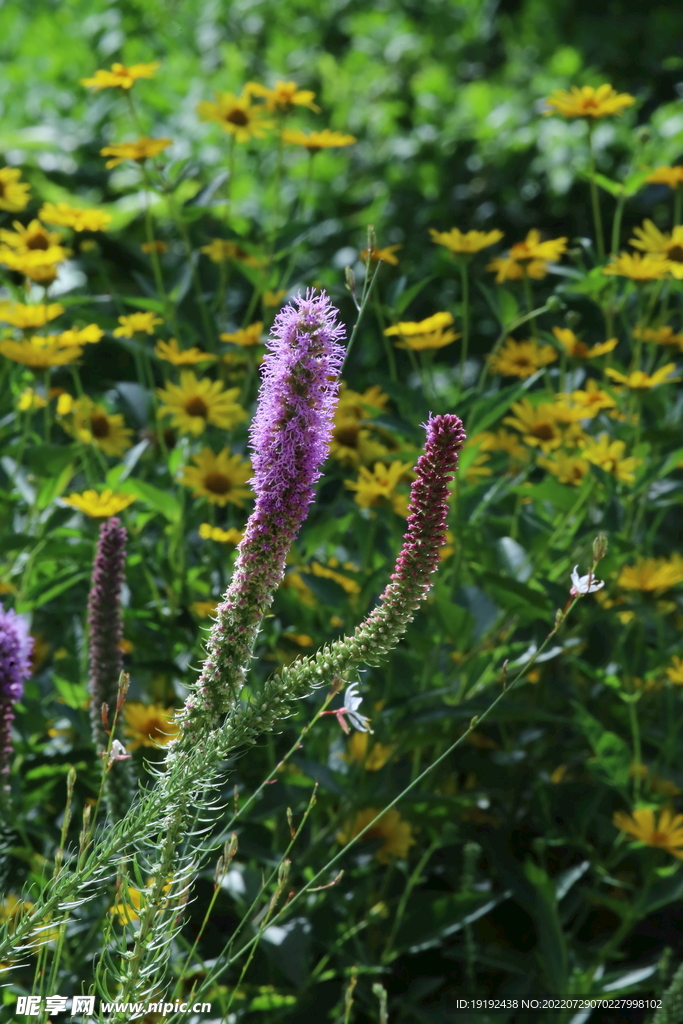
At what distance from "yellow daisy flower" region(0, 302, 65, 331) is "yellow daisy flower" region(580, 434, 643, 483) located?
1.04m

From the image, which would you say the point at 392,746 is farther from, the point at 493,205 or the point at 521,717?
the point at 493,205

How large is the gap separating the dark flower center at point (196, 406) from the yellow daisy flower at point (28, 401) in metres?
0.28

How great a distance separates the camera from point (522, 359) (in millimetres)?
2562

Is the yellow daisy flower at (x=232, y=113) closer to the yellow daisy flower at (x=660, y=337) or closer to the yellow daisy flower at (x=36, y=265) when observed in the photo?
the yellow daisy flower at (x=36, y=265)

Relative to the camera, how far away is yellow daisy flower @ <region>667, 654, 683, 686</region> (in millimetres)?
2023

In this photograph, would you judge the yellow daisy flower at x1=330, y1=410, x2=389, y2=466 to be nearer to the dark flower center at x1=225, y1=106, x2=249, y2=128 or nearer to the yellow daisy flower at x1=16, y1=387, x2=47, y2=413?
the yellow daisy flower at x1=16, y1=387, x2=47, y2=413

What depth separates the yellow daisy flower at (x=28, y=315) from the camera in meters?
2.11

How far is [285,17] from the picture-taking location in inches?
205

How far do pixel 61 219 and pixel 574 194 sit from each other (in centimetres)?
241

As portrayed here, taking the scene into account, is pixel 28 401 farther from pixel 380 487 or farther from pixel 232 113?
pixel 232 113

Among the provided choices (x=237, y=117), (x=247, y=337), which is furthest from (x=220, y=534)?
(x=237, y=117)

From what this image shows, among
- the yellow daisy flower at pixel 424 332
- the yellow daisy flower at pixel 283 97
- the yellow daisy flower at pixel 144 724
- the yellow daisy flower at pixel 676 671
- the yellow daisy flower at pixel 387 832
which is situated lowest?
the yellow daisy flower at pixel 387 832

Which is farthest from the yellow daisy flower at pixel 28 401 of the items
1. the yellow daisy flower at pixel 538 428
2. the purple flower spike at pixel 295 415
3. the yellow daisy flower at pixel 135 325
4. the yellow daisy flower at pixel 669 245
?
the yellow daisy flower at pixel 669 245

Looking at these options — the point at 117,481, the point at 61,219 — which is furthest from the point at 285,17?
the point at 117,481
